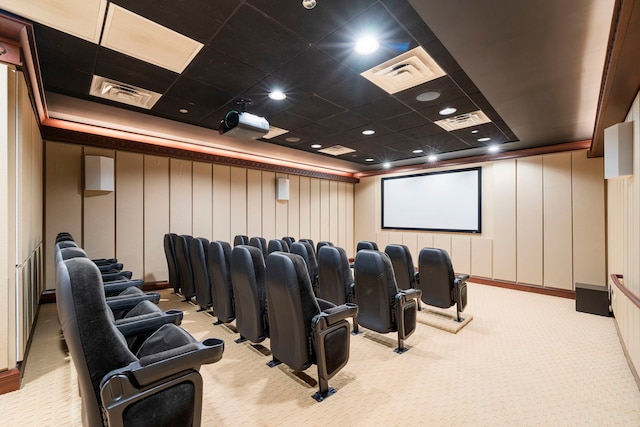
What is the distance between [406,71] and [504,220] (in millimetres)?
4825

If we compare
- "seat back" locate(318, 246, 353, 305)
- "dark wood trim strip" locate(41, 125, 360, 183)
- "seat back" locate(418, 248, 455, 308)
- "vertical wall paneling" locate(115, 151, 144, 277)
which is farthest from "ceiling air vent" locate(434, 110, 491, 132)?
"vertical wall paneling" locate(115, 151, 144, 277)

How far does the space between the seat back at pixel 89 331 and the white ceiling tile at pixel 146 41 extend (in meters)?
2.00

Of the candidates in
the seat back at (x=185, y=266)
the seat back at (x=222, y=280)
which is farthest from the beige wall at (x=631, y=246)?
the seat back at (x=185, y=266)

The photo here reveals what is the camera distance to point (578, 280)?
209 inches

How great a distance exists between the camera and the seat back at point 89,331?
107 centimetres

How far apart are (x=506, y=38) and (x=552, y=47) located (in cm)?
46

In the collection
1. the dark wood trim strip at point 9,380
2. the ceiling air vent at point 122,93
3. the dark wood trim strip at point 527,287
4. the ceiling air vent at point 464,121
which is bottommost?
the dark wood trim strip at point 527,287

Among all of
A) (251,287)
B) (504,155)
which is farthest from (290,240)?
(504,155)

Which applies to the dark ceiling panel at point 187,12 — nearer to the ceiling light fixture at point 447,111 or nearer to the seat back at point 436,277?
the ceiling light fixture at point 447,111

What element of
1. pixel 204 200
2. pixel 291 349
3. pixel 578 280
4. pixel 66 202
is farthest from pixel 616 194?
pixel 66 202

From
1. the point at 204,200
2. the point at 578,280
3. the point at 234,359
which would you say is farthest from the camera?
the point at 204,200

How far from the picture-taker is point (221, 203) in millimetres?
6523

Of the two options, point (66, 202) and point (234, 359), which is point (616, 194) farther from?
point (66, 202)

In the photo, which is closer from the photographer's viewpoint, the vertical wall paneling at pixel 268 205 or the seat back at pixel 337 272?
the seat back at pixel 337 272
